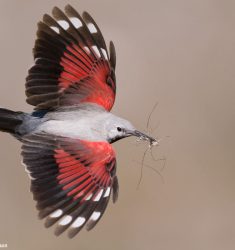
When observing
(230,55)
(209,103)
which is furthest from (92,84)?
(230,55)

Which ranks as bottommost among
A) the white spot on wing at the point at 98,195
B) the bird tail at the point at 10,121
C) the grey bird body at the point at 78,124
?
the white spot on wing at the point at 98,195

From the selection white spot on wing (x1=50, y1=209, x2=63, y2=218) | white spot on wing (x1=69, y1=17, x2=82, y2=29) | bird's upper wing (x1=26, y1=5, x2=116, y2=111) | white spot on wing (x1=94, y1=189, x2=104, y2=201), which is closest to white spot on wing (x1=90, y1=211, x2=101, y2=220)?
white spot on wing (x1=94, y1=189, x2=104, y2=201)

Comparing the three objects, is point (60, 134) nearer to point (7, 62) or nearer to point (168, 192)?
point (168, 192)

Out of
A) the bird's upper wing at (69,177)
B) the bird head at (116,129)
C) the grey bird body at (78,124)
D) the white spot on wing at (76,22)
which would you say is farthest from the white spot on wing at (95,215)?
the white spot on wing at (76,22)

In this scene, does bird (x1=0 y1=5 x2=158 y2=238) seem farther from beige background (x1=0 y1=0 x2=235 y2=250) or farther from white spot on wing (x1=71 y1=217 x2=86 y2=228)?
beige background (x1=0 y1=0 x2=235 y2=250)

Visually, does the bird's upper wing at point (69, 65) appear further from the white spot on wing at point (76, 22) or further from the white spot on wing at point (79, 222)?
the white spot on wing at point (79, 222)
